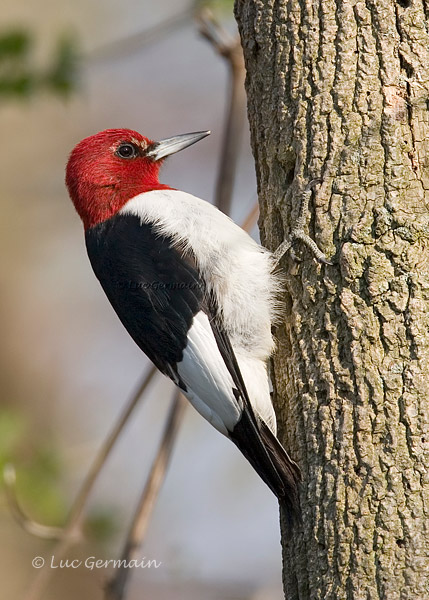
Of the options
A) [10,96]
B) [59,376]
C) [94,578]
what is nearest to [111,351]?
[59,376]

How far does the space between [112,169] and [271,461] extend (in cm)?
171

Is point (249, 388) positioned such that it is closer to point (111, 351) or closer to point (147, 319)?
point (147, 319)

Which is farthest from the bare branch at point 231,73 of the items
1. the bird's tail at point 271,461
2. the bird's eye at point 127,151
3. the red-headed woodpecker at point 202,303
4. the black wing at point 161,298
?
the bird's tail at point 271,461

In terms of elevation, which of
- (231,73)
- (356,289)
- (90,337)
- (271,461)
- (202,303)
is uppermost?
(231,73)

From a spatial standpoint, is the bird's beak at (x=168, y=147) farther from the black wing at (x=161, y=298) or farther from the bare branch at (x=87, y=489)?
the bare branch at (x=87, y=489)

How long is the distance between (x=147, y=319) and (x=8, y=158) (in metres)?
5.29

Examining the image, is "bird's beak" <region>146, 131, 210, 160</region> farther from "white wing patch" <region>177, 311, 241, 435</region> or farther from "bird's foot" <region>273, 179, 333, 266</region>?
"bird's foot" <region>273, 179, 333, 266</region>

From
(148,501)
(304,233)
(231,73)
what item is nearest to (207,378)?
(304,233)

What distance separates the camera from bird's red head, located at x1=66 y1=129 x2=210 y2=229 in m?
3.69

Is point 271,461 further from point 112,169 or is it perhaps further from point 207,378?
point 112,169

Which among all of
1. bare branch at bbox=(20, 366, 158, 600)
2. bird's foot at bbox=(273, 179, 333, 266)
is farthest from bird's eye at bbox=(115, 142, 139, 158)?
bird's foot at bbox=(273, 179, 333, 266)

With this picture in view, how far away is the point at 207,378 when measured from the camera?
3008 millimetres

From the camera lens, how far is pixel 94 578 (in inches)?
249

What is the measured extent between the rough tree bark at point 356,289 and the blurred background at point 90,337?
2.60 m
